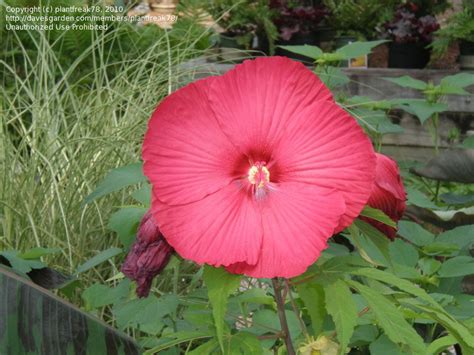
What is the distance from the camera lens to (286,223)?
71 centimetres

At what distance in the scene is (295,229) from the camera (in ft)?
2.31

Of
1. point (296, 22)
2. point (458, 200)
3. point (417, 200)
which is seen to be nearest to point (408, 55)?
point (296, 22)

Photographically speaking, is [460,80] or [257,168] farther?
[460,80]

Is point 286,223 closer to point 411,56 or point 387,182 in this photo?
point 387,182

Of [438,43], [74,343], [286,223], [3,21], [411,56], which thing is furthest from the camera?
[411,56]

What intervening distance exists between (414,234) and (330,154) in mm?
674

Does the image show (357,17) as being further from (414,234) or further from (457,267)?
(457,267)

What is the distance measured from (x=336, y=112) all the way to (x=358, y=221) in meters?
0.11

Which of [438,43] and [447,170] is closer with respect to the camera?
[447,170]

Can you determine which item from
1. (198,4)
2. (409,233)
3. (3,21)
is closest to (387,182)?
(409,233)

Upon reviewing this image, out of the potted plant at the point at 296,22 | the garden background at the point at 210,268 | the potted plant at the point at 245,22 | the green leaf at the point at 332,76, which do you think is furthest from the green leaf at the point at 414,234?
the potted plant at the point at 245,22

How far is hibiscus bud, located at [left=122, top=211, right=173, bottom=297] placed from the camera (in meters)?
0.76

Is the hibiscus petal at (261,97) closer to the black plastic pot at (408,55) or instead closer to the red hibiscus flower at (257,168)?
the red hibiscus flower at (257,168)

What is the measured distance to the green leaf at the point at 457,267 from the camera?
1.20 metres
